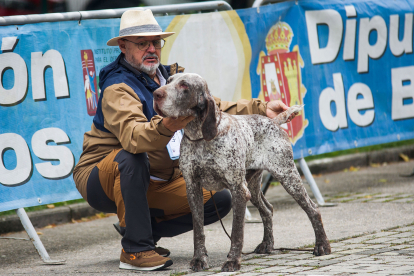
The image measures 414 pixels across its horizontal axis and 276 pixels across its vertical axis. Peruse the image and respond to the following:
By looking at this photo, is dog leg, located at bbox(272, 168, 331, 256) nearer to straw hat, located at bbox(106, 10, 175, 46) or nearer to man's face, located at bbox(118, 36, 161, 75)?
man's face, located at bbox(118, 36, 161, 75)

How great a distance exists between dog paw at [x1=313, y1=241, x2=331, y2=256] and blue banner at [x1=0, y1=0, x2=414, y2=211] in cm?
223

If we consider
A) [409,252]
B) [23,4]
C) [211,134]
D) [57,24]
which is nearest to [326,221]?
[409,252]

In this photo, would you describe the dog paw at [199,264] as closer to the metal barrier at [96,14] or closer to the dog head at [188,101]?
the dog head at [188,101]

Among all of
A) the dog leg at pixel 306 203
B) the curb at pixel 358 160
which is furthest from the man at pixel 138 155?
the curb at pixel 358 160

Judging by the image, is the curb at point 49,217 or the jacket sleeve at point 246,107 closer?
the jacket sleeve at point 246,107

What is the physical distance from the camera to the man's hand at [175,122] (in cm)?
372

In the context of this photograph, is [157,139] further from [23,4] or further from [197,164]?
[23,4]

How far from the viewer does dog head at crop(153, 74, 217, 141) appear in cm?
367

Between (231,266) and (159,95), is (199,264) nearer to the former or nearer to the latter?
(231,266)

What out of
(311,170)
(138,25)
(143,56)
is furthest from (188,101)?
(311,170)

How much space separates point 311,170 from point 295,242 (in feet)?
13.7

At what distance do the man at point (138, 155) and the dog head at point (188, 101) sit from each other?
8 centimetres

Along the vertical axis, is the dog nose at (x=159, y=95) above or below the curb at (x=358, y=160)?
above

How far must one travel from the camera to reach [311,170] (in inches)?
353
